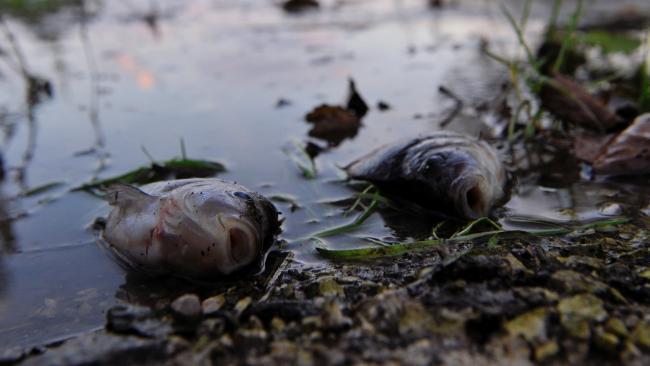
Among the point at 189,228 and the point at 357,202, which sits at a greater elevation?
the point at 189,228

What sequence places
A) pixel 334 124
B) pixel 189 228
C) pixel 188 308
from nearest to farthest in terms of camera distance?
pixel 188 308 → pixel 189 228 → pixel 334 124

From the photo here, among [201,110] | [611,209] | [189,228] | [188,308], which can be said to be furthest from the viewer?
[201,110]

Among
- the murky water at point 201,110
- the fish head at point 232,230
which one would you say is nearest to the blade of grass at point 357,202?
the murky water at point 201,110

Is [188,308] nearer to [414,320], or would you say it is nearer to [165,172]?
[414,320]

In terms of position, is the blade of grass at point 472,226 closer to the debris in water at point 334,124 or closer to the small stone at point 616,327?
the small stone at point 616,327

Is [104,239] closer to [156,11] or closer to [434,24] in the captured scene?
[434,24]

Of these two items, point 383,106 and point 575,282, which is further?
point 383,106

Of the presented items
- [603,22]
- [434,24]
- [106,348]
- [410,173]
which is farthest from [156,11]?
[106,348]

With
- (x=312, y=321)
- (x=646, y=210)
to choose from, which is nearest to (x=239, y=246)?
(x=312, y=321)
